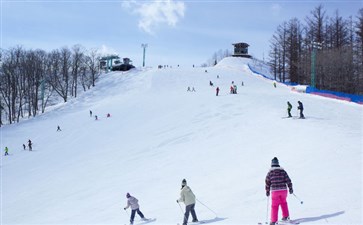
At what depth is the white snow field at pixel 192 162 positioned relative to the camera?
1070cm

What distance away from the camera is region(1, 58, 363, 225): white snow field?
10.7m

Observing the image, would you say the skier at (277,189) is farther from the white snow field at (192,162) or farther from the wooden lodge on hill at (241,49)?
the wooden lodge on hill at (241,49)

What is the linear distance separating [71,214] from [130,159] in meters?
7.56

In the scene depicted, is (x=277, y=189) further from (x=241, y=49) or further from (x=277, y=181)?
(x=241, y=49)

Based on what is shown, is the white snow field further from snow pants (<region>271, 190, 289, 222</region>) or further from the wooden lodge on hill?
the wooden lodge on hill

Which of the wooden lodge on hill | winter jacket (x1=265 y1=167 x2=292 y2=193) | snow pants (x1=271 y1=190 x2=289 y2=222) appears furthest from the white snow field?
the wooden lodge on hill

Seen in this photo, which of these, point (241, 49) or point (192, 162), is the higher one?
point (241, 49)

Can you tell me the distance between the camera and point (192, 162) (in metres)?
18.4

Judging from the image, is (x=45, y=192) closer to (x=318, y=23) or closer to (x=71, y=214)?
(x=71, y=214)

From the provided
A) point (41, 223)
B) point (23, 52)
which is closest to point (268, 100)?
point (41, 223)

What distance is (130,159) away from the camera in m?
21.6

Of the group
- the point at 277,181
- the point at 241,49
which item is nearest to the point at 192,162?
the point at 277,181

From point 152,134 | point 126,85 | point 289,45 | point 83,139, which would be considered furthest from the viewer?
point 289,45

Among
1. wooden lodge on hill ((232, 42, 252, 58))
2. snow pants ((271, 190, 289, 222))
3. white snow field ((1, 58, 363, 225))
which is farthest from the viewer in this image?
wooden lodge on hill ((232, 42, 252, 58))
